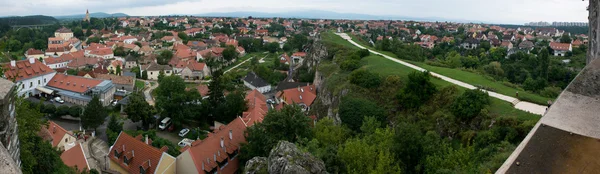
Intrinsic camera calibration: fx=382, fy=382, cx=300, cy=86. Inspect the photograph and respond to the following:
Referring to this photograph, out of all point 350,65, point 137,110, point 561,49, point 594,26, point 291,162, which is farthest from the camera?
point 561,49

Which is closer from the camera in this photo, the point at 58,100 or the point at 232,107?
the point at 232,107

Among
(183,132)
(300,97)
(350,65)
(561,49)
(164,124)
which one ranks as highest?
(561,49)

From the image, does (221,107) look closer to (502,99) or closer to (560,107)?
(502,99)

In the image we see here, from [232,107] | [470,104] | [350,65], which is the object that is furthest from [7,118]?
[350,65]

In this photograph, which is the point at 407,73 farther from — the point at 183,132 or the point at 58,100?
the point at 58,100

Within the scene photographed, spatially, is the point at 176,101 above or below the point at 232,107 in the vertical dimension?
above

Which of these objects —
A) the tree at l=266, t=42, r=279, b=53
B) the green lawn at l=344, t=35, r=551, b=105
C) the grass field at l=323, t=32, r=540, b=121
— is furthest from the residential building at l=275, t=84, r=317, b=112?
the tree at l=266, t=42, r=279, b=53

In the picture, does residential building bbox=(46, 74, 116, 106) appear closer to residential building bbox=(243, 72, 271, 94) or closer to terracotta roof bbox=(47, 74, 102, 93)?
terracotta roof bbox=(47, 74, 102, 93)
